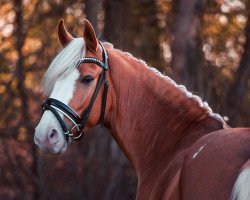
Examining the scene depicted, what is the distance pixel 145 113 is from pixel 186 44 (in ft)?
16.7

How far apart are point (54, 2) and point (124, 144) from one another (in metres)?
6.93

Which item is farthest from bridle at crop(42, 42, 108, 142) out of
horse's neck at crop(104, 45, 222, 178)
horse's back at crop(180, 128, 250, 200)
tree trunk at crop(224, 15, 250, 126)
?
tree trunk at crop(224, 15, 250, 126)

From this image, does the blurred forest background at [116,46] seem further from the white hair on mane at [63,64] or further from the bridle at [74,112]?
the white hair on mane at [63,64]

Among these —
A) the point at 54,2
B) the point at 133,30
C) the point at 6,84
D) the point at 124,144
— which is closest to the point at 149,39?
the point at 133,30

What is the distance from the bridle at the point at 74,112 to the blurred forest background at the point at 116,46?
9.60ft

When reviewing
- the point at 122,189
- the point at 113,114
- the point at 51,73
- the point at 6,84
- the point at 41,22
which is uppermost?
the point at 51,73

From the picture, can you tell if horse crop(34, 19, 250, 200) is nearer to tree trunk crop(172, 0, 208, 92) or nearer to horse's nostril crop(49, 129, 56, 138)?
horse's nostril crop(49, 129, 56, 138)

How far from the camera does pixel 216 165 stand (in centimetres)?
366

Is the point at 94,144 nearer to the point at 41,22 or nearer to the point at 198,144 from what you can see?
the point at 41,22

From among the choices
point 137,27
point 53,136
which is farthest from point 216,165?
point 137,27

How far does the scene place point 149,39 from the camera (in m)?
14.2

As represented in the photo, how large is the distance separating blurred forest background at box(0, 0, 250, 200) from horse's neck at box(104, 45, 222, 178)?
107 inches

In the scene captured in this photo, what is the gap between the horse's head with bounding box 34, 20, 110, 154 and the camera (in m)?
4.44

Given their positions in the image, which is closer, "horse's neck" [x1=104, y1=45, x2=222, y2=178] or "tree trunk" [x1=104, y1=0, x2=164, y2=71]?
"horse's neck" [x1=104, y1=45, x2=222, y2=178]
